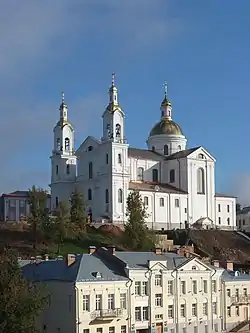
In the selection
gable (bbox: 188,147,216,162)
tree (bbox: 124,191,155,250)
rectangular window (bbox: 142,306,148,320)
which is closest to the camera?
rectangular window (bbox: 142,306,148,320)

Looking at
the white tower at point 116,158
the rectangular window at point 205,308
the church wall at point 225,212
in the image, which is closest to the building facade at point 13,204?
the white tower at point 116,158

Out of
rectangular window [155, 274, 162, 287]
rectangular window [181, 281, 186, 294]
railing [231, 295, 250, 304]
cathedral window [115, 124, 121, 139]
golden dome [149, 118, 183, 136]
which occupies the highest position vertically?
golden dome [149, 118, 183, 136]

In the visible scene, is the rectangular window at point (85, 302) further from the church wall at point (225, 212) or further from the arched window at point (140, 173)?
the church wall at point (225, 212)

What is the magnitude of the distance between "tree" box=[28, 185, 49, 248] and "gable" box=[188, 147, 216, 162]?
92.3 feet

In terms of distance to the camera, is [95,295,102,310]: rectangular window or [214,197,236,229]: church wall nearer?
[95,295,102,310]: rectangular window

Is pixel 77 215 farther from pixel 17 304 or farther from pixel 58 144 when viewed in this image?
pixel 17 304

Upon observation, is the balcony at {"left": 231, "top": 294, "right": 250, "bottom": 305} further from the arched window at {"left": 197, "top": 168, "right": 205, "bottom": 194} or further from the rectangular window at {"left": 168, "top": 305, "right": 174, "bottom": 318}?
the arched window at {"left": 197, "top": 168, "right": 205, "bottom": 194}

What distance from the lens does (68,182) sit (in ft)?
314

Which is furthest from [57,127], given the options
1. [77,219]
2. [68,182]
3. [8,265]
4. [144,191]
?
[8,265]

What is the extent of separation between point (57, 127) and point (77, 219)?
20.7 m

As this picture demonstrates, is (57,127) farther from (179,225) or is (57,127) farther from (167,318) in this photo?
(167,318)

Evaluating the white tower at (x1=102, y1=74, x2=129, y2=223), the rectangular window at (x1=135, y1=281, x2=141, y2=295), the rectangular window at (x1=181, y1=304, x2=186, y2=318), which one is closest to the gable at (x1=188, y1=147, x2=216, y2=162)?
the white tower at (x1=102, y1=74, x2=129, y2=223)

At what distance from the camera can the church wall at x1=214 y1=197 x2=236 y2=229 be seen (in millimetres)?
99494

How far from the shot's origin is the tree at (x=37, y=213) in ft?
239
